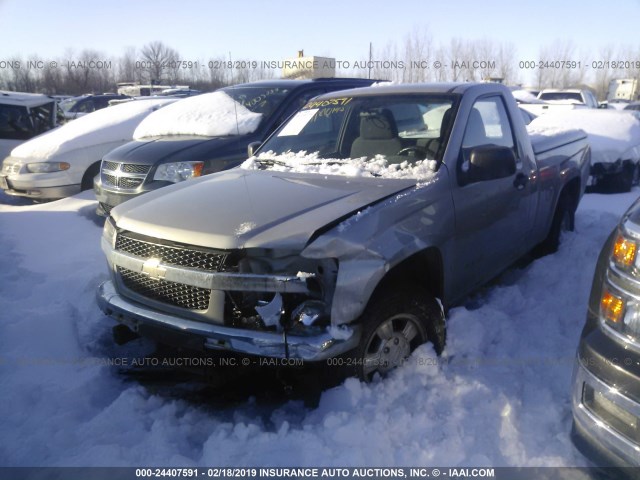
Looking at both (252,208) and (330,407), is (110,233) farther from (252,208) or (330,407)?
(330,407)

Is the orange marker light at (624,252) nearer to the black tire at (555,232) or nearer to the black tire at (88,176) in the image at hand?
the black tire at (555,232)

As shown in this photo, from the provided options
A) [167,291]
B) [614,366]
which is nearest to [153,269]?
[167,291]

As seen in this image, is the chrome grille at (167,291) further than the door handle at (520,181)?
No

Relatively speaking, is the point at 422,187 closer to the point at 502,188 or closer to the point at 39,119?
the point at 502,188

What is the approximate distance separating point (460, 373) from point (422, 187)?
1.13 metres

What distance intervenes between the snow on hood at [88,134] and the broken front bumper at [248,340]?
5.64 metres

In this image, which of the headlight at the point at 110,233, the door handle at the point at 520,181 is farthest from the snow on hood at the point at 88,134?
the door handle at the point at 520,181

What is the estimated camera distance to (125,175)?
216 inches

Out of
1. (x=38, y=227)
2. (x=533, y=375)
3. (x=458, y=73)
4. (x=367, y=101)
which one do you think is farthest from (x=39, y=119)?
(x=458, y=73)

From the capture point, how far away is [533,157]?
4180mm

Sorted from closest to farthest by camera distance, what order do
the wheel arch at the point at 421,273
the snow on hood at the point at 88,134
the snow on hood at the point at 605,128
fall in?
the wheel arch at the point at 421,273, the snow on hood at the point at 88,134, the snow on hood at the point at 605,128

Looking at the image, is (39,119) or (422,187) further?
(39,119)

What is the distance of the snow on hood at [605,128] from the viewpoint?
805cm

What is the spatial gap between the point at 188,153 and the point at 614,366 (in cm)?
454
